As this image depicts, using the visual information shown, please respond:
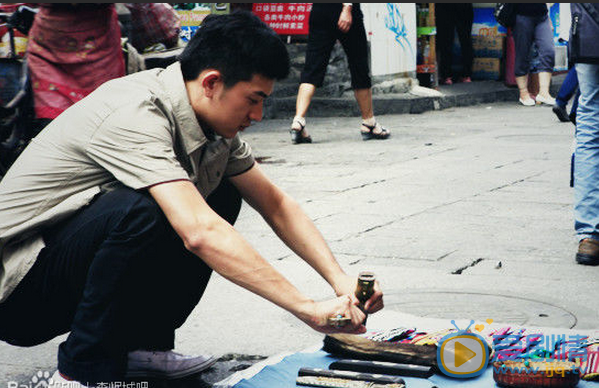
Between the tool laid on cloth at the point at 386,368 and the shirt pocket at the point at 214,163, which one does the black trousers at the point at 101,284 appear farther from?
the tool laid on cloth at the point at 386,368

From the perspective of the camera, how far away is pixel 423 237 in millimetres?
4918

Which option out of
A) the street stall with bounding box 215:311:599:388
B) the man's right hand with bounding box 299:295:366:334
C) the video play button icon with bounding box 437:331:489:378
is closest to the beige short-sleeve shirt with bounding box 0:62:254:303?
the man's right hand with bounding box 299:295:366:334

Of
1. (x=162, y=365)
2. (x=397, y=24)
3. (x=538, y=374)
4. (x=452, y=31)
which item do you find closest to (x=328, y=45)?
(x=397, y=24)

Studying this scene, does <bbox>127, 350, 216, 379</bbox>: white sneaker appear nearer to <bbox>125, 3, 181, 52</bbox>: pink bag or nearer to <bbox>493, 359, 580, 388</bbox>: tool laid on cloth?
<bbox>493, 359, 580, 388</bbox>: tool laid on cloth

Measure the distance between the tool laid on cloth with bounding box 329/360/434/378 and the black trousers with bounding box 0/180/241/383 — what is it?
0.55 m

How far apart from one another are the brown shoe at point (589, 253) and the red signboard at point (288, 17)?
702cm

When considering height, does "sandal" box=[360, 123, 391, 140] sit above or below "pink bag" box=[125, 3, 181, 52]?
below

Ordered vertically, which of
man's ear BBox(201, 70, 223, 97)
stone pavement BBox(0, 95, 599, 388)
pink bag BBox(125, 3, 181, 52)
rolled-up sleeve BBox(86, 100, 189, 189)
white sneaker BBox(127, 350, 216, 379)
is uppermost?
man's ear BBox(201, 70, 223, 97)

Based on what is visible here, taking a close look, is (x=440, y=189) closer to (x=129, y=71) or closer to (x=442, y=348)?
(x=129, y=71)

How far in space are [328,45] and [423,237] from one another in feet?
13.1

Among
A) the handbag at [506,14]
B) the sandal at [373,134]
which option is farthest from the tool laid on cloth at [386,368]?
the handbag at [506,14]

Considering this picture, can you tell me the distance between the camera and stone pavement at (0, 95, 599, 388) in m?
3.51

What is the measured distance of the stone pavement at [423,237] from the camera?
351cm

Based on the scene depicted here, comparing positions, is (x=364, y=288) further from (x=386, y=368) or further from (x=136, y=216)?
(x=136, y=216)
